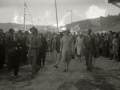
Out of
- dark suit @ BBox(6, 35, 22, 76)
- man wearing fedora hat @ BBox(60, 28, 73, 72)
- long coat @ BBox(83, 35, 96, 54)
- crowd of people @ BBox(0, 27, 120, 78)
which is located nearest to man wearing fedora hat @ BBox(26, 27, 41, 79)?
crowd of people @ BBox(0, 27, 120, 78)

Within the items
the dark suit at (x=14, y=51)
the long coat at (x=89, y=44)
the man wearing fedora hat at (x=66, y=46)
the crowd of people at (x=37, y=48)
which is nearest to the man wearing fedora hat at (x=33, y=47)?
the crowd of people at (x=37, y=48)

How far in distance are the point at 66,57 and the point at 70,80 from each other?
235 cm

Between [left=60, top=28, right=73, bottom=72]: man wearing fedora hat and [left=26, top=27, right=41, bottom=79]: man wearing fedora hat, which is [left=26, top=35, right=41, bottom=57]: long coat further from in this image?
[left=60, top=28, right=73, bottom=72]: man wearing fedora hat

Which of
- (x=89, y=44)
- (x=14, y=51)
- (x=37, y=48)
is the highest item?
(x=89, y=44)

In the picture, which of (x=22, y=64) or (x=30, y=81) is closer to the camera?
(x=30, y=81)

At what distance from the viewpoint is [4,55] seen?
33.2 feet

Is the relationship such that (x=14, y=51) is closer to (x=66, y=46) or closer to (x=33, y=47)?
(x=33, y=47)

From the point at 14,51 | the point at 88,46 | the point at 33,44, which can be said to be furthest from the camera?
the point at 88,46

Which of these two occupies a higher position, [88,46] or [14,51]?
[88,46]

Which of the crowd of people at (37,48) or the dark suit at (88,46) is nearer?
the crowd of people at (37,48)

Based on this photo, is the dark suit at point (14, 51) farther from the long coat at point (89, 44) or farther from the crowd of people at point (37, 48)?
the long coat at point (89, 44)

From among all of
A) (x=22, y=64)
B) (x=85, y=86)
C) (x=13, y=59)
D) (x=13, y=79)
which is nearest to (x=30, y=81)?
(x=13, y=79)

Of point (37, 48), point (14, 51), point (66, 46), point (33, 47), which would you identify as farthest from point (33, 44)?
point (66, 46)

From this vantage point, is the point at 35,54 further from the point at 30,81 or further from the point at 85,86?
the point at 85,86
